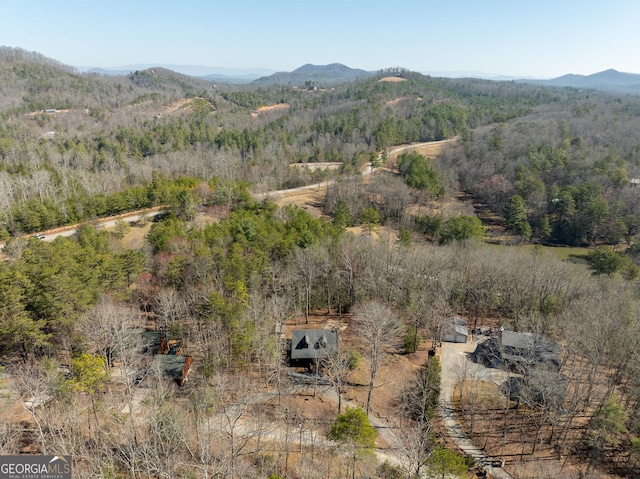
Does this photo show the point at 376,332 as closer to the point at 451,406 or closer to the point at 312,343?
the point at 312,343

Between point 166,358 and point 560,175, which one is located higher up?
point 560,175

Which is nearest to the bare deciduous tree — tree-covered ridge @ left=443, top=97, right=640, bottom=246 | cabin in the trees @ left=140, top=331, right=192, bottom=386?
cabin in the trees @ left=140, top=331, right=192, bottom=386

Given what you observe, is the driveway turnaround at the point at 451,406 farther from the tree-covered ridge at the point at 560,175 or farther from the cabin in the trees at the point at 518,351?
the tree-covered ridge at the point at 560,175

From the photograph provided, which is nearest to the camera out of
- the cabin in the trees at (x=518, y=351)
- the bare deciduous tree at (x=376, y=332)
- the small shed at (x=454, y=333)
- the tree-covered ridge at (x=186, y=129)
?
the bare deciduous tree at (x=376, y=332)

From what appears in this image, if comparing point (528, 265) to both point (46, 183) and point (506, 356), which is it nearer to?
point (506, 356)

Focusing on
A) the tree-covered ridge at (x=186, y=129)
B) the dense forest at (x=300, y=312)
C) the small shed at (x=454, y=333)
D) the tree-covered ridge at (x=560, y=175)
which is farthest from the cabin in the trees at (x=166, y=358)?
the tree-covered ridge at (x=560, y=175)

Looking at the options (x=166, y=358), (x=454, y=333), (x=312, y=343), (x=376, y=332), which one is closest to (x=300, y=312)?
(x=312, y=343)

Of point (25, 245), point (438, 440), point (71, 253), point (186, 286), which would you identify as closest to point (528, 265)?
point (438, 440)
